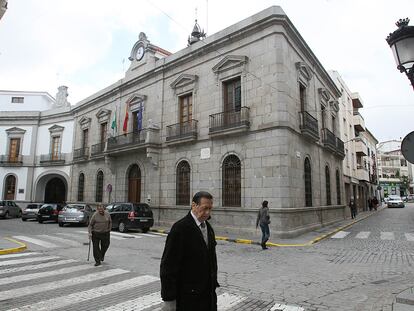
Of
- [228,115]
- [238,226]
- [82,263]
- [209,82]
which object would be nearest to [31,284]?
[82,263]

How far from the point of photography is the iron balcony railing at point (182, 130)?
17631 mm

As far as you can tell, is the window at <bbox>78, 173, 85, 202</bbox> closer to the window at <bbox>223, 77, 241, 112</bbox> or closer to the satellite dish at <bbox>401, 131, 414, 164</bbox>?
the window at <bbox>223, 77, 241, 112</bbox>

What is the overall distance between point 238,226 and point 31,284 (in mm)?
10192

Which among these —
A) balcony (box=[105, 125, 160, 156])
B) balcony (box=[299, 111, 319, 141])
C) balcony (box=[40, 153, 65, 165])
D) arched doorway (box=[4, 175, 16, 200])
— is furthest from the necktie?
arched doorway (box=[4, 175, 16, 200])

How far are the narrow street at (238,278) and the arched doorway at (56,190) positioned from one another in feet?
76.1

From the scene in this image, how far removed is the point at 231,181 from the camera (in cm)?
1605

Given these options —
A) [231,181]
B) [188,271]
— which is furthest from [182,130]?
[188,271]

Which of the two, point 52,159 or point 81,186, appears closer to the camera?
point 81,186

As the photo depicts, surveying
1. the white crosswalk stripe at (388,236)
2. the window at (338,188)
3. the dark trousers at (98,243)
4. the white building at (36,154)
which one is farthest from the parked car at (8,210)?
the white crosswalk stripe at (388,236)

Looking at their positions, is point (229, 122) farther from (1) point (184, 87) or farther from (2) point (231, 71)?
(1) point (184, 87)

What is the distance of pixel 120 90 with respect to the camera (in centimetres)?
2428

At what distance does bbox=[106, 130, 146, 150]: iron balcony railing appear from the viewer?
67.0 ft

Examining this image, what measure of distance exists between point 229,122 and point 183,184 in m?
4.64

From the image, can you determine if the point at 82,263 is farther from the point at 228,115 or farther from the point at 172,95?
the point at 172,95
